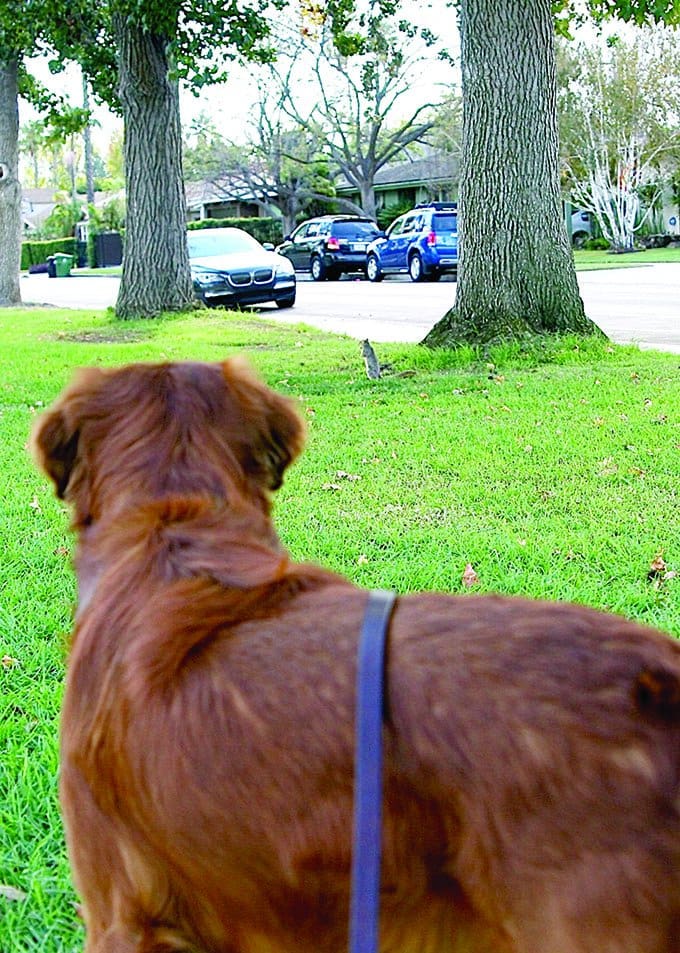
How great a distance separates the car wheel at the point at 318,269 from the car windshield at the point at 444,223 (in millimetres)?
7298

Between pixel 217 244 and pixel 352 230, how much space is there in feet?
43.4

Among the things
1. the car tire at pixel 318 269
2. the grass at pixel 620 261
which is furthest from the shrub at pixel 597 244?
the car tire at pixel 318 269

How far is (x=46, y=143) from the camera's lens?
2469cm

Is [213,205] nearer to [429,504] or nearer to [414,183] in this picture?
[414,183]

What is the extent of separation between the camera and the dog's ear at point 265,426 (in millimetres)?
2141

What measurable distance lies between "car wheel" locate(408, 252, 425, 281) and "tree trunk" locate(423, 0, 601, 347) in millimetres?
18647

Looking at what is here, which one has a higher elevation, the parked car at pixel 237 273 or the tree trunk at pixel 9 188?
the tree trunk at pixel 9 188

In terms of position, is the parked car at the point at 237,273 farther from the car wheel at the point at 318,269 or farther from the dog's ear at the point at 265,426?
the dog's ear at the point at 265,426

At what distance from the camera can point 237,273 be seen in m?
21.9

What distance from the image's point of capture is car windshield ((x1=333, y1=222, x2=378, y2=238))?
116ft

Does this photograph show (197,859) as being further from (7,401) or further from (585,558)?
(7,401)

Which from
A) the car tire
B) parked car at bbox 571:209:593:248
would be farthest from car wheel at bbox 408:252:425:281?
parked car at bbox 571:209:593:248

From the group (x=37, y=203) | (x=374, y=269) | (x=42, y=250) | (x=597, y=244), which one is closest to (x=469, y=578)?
(x=374, y=269)

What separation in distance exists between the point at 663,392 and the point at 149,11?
1029 centimetres
